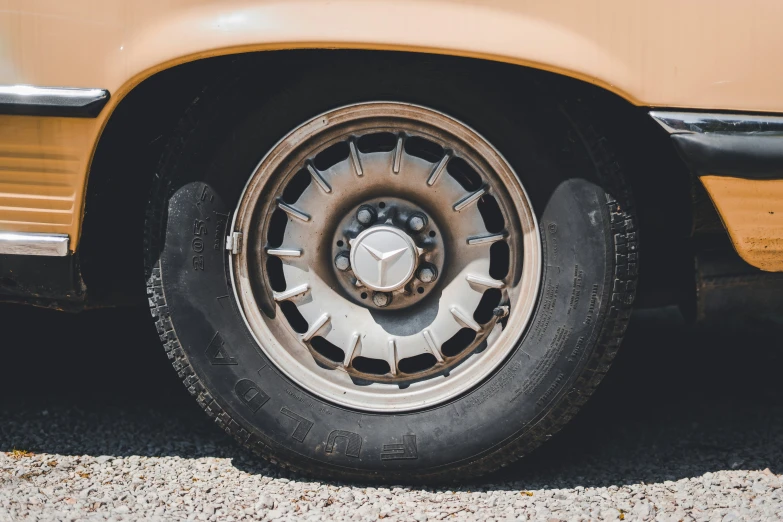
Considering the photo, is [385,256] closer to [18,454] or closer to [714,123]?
[714,123]

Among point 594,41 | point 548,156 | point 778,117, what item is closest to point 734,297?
point 778,117

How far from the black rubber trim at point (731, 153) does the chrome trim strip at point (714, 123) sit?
1 cm

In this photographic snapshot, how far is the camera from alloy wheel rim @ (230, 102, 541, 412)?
215 centimetres

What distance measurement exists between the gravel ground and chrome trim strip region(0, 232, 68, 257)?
622mm

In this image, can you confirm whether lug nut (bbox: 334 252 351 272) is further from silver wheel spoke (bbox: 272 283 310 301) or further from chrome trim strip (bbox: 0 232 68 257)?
chrome trim strip (bbox: 0 232 68 257)

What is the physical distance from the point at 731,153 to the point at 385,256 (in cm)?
88

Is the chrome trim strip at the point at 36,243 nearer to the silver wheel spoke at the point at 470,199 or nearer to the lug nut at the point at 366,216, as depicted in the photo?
the lug nut at the point at 366,216

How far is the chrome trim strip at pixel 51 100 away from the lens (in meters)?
2.02

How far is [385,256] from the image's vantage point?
7.06 ft

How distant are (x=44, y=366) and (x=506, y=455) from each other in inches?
67.8

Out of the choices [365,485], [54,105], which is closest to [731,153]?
[365,485]

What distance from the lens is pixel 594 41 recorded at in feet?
6.32

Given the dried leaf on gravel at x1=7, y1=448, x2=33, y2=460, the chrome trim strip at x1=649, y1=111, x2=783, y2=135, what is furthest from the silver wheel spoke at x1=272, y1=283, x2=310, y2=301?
the chrome trim strip at x1=649, y1=111, x2=783, y2=135

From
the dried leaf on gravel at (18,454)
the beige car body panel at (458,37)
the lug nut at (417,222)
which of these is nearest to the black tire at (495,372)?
the beige car body panel at (458,37)
